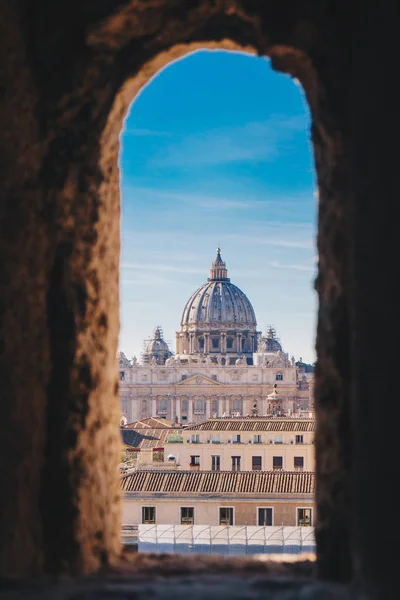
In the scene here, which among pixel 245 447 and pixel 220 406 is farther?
pixel 220 406

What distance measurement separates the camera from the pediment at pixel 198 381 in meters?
85.0

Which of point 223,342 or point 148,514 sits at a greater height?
point 223,342

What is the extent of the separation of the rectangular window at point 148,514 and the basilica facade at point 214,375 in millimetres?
50194

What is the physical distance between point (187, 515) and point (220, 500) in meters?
0.91

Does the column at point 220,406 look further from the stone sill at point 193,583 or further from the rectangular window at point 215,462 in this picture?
the stone sill at point 193,583

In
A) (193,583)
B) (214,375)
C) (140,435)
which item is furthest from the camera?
(214,375)

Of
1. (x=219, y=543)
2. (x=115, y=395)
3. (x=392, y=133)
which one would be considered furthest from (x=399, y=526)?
(x=219, y=543)

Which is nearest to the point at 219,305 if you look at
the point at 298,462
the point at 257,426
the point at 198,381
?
the point at 198,381

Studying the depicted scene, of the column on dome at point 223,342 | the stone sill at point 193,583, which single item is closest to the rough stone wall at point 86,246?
the stone sill at point 193,583

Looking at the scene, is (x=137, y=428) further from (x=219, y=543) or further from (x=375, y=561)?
(x=375, y=561)

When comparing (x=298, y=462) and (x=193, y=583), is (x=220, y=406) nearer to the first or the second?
(x=298, y=462)

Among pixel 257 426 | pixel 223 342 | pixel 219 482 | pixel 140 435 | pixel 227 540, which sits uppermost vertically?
pixel 223 342

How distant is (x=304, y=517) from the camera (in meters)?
24.6

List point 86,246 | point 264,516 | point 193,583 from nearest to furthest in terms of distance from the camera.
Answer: point 193,583, point 86,246, point 264,516
